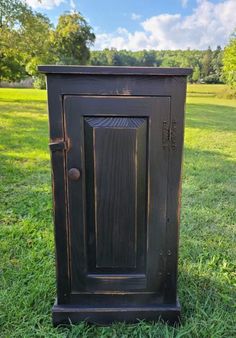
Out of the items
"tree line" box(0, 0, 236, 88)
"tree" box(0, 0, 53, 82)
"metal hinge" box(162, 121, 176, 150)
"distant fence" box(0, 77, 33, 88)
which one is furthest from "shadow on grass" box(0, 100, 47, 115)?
"distant fence" box(0, 77, 33, 88)

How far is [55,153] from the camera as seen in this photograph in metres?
1.24

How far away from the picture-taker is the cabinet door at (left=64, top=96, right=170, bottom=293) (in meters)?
1.20

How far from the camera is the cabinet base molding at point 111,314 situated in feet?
4.69

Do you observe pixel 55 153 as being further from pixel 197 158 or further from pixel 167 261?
pixel 197 158

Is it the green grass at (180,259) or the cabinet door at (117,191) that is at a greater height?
the cabinet door at (117,191)

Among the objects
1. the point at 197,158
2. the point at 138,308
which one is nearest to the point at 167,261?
the point at 138,308

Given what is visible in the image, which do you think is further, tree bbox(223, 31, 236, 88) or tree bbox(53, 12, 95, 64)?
tree bbox(53, 12, 95, 64)

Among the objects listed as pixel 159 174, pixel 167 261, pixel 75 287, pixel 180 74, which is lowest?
pixel 75 287

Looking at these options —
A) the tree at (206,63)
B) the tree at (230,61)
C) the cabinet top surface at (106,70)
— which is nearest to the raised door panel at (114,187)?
the cabinet top surface at (106,70)

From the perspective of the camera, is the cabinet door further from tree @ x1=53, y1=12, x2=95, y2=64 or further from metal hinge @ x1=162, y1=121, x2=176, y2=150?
tree @ x1=53, y1=12, x2=95, y2=64

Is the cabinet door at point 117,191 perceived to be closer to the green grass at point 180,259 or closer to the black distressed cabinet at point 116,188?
the black distressed cabinet at point 116,188

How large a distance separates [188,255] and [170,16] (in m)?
20.4

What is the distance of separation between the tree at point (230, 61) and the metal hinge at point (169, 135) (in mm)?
26524

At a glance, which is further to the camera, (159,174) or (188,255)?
(188,255)
